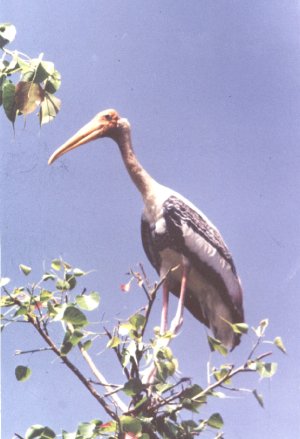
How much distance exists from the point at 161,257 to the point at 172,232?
0.17 m

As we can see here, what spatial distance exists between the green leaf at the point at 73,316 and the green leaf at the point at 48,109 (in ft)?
1.63

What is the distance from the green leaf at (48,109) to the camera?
169cm

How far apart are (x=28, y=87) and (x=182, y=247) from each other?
7.28ft

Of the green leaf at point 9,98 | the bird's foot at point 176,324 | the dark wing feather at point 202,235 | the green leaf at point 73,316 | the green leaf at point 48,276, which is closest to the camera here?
the green leaf at point 9,98

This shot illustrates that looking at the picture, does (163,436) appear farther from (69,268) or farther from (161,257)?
(161,257)

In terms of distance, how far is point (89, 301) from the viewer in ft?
5.88

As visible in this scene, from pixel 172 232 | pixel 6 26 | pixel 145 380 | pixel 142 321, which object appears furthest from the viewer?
pixel 172 232

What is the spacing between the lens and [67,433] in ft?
5.94

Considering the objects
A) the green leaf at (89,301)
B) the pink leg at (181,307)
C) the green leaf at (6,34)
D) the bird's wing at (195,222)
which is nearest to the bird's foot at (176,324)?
the pink leg at (181,307)

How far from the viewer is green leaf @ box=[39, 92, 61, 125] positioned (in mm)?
1692

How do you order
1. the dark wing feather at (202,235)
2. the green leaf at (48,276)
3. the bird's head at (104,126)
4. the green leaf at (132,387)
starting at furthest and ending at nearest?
1. the bird's head at (104,126)
2. the dark wing feather at (202,235)
3. the green leaf at (48,276)
4. the green leaf at (132,387)

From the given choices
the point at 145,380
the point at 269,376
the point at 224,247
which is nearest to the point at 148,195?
the point at 224,247

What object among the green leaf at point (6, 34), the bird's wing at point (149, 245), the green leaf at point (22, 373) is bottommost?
the green leaf at point (22, 373)

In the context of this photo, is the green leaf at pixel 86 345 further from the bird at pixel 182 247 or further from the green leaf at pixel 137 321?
the bird at pixel 182 247
